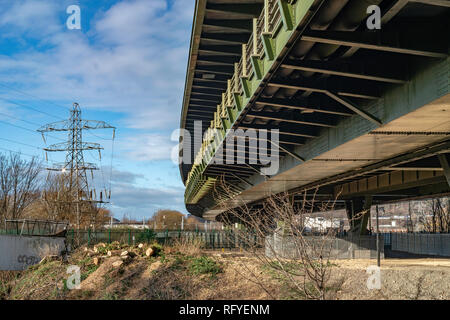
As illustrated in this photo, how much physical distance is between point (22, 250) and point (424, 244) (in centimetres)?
3343

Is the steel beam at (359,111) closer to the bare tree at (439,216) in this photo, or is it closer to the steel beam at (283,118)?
the steel beam at (283,118)

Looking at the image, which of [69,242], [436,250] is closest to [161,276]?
[69,242]

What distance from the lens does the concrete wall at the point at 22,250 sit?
28.7m

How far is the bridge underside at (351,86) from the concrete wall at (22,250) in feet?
54.8

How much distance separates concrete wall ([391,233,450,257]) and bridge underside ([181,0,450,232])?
23.6 meters

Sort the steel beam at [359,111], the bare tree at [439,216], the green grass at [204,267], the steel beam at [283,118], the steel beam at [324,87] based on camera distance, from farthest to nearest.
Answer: the bare tree at [439,216] → the green grass at [204,267] → the steel beam at [283,118] → the steel beam at [359,111] → the steel beam at [324,87]

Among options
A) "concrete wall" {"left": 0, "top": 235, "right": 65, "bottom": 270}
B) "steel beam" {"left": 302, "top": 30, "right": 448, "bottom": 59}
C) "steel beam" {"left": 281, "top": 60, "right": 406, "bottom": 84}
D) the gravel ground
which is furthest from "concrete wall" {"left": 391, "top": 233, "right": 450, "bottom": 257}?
"steel beam" {"left": 302, "top": 30, "right": 448, "bottom": 59}

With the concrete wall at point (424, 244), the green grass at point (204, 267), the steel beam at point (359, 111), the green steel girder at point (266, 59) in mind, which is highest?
the green steel girder at point (266, 59)

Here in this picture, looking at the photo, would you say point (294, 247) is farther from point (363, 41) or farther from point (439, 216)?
point (439, 216)

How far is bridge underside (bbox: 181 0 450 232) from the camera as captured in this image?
8727 millimetres

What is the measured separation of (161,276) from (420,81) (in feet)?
42.3

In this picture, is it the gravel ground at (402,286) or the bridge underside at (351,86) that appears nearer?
the bridge underside at (351,86)

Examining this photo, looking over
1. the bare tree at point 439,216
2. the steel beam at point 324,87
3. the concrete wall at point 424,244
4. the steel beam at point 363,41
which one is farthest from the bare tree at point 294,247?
the bare tree at point 439,216
